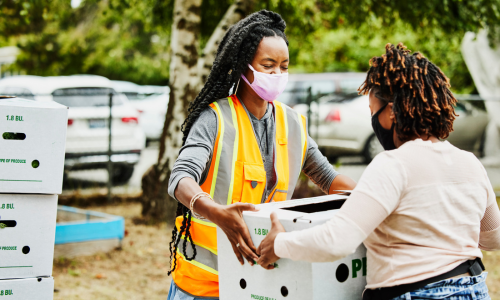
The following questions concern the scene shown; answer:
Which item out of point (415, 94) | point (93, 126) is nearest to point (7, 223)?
point (415, 94)

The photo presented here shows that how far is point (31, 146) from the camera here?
238 cm

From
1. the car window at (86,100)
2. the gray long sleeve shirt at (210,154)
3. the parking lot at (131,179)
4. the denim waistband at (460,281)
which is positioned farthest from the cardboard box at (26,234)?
the car window at (86,100)

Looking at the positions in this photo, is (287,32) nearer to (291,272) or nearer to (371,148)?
(371,148)

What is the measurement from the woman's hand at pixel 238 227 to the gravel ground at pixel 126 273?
2.85 m

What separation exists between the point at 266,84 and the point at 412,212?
2.91ft

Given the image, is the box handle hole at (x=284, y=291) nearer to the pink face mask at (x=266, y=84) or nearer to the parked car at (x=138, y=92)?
the pink face mask at (x=266, y=84)

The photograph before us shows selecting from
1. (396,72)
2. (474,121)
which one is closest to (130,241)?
(396,72)

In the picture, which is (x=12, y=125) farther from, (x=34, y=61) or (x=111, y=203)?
(x=34, y=61)

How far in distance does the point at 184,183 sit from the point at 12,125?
92 centimetres

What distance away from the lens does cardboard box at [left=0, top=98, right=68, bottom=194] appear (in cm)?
234

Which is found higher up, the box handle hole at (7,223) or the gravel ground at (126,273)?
the box handle hole at (7,223)

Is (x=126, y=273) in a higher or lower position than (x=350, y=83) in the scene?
lower

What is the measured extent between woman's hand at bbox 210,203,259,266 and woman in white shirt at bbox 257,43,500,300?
0.05 m

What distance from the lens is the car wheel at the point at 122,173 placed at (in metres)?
8.98
